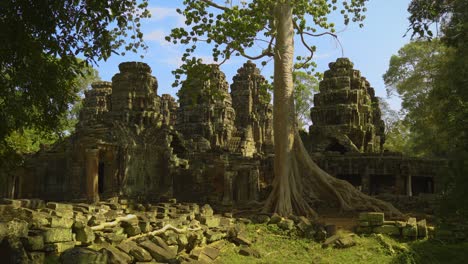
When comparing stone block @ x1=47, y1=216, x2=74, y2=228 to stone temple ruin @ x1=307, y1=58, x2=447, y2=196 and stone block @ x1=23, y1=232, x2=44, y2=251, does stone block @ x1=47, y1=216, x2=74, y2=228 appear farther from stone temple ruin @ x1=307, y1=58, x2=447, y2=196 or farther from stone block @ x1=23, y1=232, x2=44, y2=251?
stone temple ruin @ x1=307, y1=58, x2=447, y2=196

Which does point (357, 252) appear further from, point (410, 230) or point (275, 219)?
point (275, 219)

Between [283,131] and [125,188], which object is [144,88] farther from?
[283,131]

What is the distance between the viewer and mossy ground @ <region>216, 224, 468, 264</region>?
9.84 m

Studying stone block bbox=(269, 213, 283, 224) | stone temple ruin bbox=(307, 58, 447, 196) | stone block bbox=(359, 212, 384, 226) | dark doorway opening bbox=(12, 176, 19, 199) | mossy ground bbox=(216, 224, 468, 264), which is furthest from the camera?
dark doorway opening bbox=(12, 176, 19, 199)

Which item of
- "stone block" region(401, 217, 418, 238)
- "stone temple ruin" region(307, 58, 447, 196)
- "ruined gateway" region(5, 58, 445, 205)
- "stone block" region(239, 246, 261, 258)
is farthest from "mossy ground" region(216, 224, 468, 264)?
"stone temple ruin" region(307, 58, 447, 196)

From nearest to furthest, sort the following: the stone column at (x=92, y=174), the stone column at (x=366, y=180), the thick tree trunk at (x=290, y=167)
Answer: the thick tree trunk at (x=290, y=167)
the stone column at (x=92, y=174)
the stone column at (x=366, y=180)

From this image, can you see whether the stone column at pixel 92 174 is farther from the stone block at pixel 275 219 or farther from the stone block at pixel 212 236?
the stone block at pixel 212 236

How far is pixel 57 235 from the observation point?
684 cm

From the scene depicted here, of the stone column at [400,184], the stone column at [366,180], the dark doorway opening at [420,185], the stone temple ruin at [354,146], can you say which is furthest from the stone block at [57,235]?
the dark doorway opening at [420,185]

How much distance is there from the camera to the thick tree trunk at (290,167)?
14406mm

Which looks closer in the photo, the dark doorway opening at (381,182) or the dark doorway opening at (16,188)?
the dark doorway opening at (381,182)

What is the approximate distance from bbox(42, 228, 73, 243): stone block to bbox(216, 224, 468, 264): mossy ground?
10.2ft

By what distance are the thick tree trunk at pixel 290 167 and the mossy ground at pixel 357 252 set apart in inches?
121

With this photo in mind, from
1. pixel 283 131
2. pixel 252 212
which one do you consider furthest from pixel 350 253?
pixel 283 131
